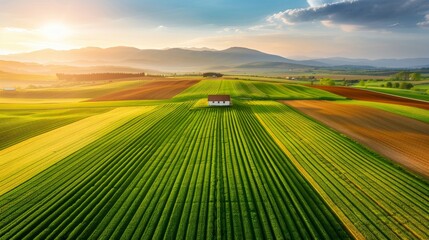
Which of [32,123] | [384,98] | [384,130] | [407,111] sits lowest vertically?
[384,130]

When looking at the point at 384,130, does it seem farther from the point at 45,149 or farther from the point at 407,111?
the point at 45,149

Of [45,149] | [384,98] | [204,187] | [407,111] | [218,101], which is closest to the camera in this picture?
[204,187]

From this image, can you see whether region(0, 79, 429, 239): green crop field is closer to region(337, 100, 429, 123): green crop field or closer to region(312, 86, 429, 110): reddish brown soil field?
region(337, 100, 429, 123): green crop field

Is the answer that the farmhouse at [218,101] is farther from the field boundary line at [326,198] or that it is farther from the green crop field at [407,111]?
the green crop field at [407,111]

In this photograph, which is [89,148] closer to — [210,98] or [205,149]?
[205,149]

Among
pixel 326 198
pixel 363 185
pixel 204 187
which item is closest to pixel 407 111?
pixel 363 185

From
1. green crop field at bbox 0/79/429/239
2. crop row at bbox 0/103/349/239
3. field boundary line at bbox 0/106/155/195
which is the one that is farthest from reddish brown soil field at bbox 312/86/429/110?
field boundary line at bbox 0/106/155/195

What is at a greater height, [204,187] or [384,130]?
Answer: [204,187]

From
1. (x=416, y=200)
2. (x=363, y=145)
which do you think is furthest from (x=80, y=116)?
(x=416, y=200)
